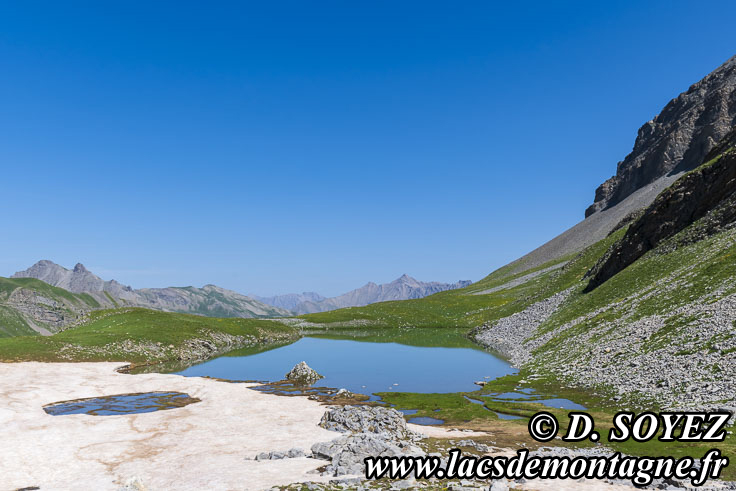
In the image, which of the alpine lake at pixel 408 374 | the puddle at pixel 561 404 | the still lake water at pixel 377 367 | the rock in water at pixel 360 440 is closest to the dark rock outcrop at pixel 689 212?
the alpine lake at pixel 408 374

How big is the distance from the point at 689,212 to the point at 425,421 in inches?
3044

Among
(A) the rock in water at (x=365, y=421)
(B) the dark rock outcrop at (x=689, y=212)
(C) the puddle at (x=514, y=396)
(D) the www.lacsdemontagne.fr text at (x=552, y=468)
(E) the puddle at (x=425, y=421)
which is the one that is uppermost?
(B) the dark rock outcrop at (x=689, y=212)

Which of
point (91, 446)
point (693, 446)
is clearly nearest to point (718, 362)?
point (693, 446)

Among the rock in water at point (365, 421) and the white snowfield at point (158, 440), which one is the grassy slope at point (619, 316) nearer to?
the rock in water at point (365, 421)

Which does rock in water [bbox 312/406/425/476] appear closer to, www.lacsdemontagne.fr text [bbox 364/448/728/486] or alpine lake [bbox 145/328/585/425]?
www.lacsdemontagne.fr text [bbox 364/448/728/486]

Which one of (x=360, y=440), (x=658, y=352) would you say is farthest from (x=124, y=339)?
(x=658, y=352)

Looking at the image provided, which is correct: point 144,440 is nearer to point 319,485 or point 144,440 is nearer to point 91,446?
point 91,446

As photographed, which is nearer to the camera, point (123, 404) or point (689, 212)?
point (123, 404)

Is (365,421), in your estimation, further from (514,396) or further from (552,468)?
(514,396)

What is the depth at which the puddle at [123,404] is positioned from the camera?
130 ft

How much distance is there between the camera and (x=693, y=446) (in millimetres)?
25734

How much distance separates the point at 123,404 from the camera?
43.1 metres

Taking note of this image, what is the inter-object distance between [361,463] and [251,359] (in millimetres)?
67973

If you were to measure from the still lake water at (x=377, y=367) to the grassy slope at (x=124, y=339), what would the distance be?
12.8 meters
